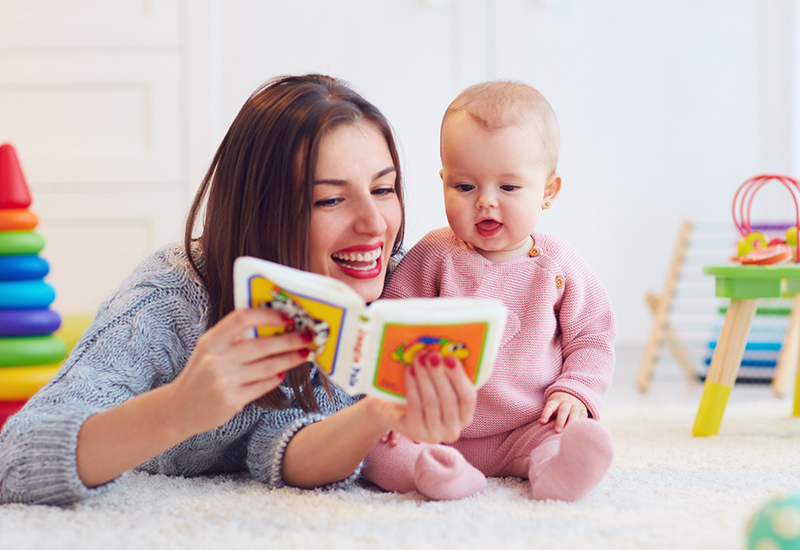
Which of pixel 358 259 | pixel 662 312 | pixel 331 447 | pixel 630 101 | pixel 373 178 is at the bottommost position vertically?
pixel 662 312

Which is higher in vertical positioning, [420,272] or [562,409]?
[420,272]

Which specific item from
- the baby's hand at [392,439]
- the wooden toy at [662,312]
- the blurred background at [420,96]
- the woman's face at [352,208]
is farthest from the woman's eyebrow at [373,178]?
the wooden toy at [662,312]

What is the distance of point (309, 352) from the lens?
71 cm

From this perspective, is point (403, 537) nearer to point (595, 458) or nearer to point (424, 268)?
point (595, 458)

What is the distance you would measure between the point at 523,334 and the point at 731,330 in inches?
22.9

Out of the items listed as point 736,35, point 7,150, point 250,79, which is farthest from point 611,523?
point 736,35

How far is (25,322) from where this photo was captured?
1.39 metres

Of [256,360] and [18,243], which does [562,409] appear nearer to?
[256,360]

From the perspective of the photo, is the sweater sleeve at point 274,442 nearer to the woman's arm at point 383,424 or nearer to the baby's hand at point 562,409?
the woman's arm at point 383,424

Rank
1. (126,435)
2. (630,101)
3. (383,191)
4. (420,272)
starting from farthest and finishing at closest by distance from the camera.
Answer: (630,101) → (420,272) → (383,191) → (126,435)

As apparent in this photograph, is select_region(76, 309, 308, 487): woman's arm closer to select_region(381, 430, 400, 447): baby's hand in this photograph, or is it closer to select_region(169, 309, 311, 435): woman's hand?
select_region(169, 309, 311, 435): woman's hand

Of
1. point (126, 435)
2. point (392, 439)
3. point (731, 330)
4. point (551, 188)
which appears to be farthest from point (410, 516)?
point (731, 330)

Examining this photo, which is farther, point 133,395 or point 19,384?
A: point 19,384

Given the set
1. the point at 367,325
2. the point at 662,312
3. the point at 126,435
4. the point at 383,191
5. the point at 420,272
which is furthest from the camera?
the point at 662,312
